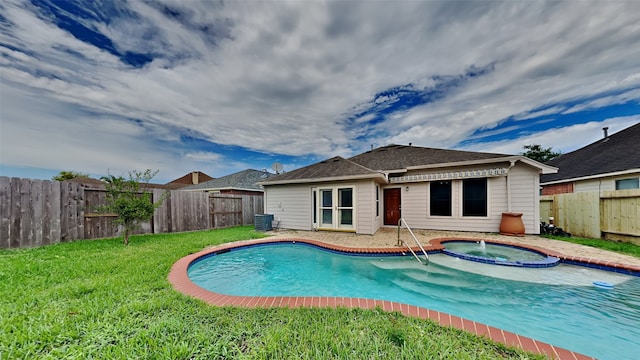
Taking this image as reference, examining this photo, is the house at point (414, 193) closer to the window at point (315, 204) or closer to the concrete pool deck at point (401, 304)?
the window at point (315, 204)

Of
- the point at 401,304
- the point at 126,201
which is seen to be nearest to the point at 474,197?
the point at 401,304

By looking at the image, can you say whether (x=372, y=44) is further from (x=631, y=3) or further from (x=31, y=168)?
(x=31, y=168)

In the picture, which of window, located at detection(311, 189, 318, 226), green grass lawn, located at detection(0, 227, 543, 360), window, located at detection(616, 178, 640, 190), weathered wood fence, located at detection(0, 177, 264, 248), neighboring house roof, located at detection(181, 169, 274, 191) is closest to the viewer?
green grass lawn, located at detection(0, 227, 543, 360)

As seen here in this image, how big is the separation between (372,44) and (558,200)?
1044 cm

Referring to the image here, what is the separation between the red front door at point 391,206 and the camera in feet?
37.0

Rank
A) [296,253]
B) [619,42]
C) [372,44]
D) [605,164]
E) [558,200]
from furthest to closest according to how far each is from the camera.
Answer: [605,164] → [558,200] → [372,44] → [619,42] → [296,253]

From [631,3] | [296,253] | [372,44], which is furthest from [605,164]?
[296,253]

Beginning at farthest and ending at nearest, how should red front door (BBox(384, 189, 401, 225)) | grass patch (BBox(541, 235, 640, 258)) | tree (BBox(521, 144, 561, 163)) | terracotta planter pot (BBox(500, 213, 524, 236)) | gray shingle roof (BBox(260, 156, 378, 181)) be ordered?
tree (BBox(521, 144, 561, 163)) < red front door (BBox(384, 189, 401, 225)) < gray shingle roof (BBox(260, 156, 378, 181)) < terracotta planter pot (BBox(500, 213, 524, 236)) < grass patch (BBox(541, 235, 640, 258))

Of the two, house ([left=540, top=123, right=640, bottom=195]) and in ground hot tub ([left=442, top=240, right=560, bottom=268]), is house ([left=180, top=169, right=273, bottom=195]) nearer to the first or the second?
in ground hot tub ([left=442, top=240, right=560, bottom=268])

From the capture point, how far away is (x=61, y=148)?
9.94m

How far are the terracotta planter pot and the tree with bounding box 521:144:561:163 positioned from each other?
22050mm

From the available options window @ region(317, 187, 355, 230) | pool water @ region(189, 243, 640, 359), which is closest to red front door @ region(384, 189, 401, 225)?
window @ region(317, 187, 355, 230)

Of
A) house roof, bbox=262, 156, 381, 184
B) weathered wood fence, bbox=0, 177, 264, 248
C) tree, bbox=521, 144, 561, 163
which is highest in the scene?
tree, bbox=521, 144, 561, 163

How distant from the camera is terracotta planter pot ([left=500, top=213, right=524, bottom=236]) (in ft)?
27.9
